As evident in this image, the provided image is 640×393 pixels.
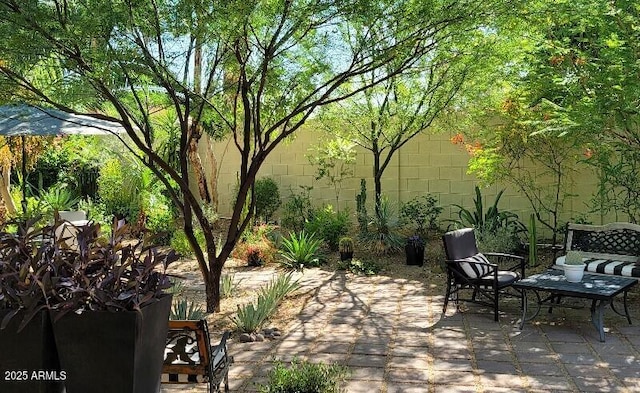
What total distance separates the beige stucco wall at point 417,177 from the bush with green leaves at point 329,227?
1.21 meters

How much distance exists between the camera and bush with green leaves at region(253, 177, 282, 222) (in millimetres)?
11195

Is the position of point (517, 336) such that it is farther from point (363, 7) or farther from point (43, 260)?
point (43, 260)

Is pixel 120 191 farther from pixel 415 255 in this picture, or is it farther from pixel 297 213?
pixel 415 255

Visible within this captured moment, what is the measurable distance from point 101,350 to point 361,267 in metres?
6.36

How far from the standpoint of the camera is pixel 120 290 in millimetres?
2314

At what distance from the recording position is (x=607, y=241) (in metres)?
7.22

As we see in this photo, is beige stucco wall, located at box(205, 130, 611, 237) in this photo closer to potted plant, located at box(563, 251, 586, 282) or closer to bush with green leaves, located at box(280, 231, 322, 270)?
bush with green leaves, located at box(280, 231, 322, 270)

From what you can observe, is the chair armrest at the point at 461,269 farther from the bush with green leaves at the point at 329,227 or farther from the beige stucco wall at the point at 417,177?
the beige stucco wall at the point at 417,177

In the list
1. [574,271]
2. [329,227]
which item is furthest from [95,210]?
[574,271]

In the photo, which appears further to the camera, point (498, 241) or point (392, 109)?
point (392, 109)

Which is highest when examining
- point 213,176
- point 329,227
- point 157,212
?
point 213,176

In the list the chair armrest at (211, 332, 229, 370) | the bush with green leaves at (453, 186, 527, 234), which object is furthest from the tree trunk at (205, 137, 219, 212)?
the chair armrest at (211, 332, 229, 370)

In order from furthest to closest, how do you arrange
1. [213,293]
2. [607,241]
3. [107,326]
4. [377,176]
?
[377,176] → [607,241] → [213,293] → [107,326]

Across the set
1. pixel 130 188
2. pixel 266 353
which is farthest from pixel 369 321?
pixel 130 188
